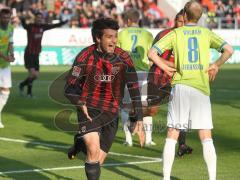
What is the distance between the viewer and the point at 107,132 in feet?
31.5

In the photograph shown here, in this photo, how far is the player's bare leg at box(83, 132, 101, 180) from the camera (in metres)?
9.27

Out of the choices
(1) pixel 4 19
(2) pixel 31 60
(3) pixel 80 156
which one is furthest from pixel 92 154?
(2) pixel 31 60

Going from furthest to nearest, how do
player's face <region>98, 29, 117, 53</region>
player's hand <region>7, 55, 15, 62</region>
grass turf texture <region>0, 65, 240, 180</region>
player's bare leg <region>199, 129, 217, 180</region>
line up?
player's hand <region>7, 55, 15, 62</region> < grass turf texture <region>0, 65, 240, 180</region> < player's bare leg <region>199, 129, 217, 180</region> < player's face <region>98, 29, 117, 53</region>

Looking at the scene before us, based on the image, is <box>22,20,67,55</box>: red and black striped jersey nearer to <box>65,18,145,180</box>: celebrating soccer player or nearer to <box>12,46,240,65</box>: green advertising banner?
<box>12,46,240,65</box>: green advertising banner

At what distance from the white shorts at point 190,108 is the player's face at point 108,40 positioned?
1063 millimetres

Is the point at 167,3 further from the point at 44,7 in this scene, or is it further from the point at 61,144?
the point at 61,144

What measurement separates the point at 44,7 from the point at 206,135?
1267 inches

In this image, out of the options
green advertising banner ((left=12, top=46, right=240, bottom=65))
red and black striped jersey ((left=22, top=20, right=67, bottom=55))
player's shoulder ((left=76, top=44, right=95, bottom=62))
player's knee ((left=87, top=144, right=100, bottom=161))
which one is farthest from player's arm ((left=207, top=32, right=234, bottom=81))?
green advertising banner ((left=12, top=46, right=240, bottom=65))

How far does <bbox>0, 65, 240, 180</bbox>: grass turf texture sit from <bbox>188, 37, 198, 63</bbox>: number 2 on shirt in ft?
6.44

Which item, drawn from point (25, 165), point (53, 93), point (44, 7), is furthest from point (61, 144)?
point (44, 7)

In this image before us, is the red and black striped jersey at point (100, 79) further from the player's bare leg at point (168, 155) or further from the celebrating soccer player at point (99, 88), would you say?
the player's bare leg at point (168, 155)

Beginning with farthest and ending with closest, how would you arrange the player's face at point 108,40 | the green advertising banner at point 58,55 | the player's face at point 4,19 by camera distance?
the green advertising banner at point 58,55, the player's face at point 4,19, the player's face at point 108,40

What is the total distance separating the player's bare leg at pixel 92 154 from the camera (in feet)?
30.4

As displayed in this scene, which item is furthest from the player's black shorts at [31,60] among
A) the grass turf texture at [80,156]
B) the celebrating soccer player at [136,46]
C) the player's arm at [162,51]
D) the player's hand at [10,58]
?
the player's arm at [162,51]
